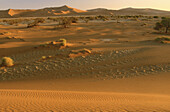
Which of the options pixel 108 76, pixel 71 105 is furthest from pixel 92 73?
pixel 71 105

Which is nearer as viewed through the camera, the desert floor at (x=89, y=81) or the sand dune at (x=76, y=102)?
the sand dune at (x=76, y=102)

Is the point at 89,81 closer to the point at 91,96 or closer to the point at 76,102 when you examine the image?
the point at 91,96

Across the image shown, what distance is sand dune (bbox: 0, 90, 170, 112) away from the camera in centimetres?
571

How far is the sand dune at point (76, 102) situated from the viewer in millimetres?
5713

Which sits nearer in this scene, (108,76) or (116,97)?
(116,97)

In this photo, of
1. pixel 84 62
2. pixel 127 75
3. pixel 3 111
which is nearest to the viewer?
pixel 3 111

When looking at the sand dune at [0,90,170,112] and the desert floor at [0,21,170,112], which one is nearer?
the sand dune at [0,90,170,112]

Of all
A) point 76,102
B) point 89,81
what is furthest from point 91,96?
point 89,81

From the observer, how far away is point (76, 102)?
21.1 ft

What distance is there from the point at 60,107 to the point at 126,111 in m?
2.27

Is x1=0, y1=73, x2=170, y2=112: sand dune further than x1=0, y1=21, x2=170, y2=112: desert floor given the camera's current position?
No

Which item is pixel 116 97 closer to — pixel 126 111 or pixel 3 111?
pixel 126 111

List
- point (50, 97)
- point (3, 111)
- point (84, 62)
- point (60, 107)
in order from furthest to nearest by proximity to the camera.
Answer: point (84, 62) → point (50, 97) → point (60, 107) → point (3, 111)

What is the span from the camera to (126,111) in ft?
18.1
